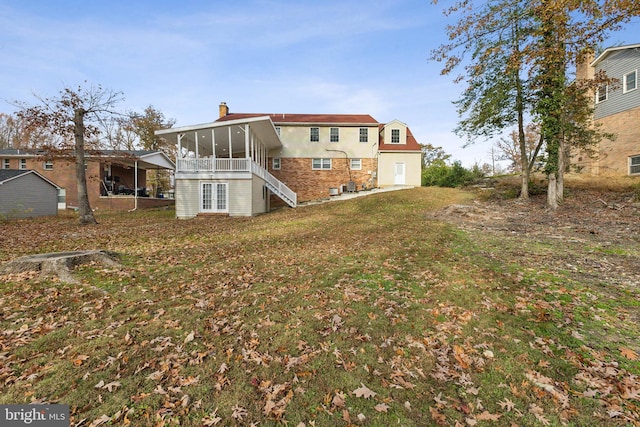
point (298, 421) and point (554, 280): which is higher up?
point (554, 280)

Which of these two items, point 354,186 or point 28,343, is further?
point 354,186

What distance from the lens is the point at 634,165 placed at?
60.1 ft

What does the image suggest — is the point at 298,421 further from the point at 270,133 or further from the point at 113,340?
the point at 270,133

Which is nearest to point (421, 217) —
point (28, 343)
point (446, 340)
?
point (446, 340)

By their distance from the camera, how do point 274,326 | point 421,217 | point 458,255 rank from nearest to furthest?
point 274,326, point 458,255, point 421,217

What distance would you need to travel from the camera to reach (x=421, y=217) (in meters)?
13.3

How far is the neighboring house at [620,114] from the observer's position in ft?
60.4

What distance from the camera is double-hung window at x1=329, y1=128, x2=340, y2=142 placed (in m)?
26.3

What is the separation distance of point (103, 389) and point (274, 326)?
2025 mm

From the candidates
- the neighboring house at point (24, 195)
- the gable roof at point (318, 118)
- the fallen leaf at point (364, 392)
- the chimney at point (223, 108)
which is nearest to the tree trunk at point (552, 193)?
the fallen leaf at point (364, 392)

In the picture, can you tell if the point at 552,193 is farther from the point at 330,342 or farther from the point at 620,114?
the point at 330,342

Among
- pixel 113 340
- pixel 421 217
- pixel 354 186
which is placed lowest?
pixel 113 340

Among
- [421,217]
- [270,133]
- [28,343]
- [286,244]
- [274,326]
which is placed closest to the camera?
[28,343]

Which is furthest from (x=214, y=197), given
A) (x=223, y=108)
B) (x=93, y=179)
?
(x=223, y=108)
